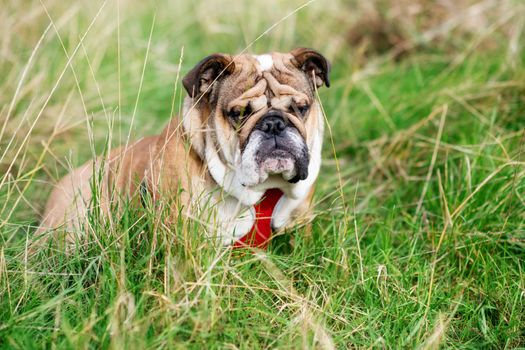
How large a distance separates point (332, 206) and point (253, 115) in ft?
3.53

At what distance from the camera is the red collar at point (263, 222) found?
4086 millimetres

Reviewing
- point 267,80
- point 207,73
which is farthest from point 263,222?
point 207,73

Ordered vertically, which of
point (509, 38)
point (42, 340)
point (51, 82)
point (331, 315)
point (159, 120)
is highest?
point (51, 82)

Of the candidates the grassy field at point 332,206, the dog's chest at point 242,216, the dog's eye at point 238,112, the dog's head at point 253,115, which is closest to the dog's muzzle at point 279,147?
the dog's head at point 253,115

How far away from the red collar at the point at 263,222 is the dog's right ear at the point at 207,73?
807 mm

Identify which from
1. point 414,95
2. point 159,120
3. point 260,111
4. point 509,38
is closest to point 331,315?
point 260,111

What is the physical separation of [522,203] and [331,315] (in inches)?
68.3

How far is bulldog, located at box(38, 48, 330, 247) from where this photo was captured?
12.4 feet

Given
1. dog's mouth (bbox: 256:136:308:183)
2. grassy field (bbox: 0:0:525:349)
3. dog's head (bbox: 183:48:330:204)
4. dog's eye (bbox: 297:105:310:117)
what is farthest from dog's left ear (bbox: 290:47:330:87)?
dog's mouth (bbox: 256:136:308:183)

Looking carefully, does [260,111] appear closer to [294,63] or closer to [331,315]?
[294,63]

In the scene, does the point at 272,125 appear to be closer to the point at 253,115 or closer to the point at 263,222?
the point at 253,115

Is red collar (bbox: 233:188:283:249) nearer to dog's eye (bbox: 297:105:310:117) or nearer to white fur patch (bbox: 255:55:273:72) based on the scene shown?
dog's eye (bbox: 297:105:310:117)

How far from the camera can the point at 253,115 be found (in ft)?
12.8

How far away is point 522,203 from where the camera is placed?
434cm
